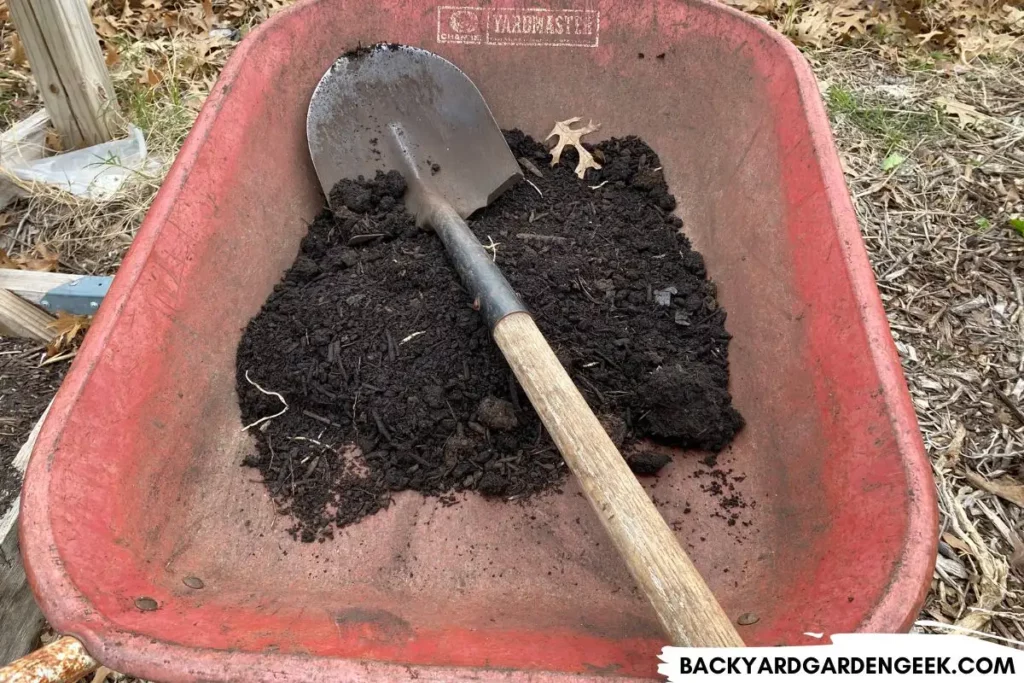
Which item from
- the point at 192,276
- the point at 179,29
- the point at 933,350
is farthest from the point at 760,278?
the point at 179,29

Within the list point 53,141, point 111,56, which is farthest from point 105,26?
point 53,141

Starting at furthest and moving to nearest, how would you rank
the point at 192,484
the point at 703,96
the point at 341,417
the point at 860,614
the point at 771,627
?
the point at 703,96, the point at 341,417, the point at 192,484, the point at 771,627, the point at 860,614

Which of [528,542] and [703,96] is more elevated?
→ [703,96]

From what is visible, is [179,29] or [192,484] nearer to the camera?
[192,484]

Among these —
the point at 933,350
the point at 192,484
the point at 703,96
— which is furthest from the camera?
the point at 933,350

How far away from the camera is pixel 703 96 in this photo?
73.7 inches

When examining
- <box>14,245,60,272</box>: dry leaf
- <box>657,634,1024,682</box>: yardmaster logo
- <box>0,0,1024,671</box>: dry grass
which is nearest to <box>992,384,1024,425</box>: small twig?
<box>0,0,1024,671</box>: dry grass

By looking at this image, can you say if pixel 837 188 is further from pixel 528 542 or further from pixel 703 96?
pixel 528 542

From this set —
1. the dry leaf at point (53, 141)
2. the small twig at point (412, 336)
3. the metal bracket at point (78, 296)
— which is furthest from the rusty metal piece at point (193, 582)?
the dry leaf at point (53, 141)

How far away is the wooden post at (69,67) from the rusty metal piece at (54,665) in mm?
2335

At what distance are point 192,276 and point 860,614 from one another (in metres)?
1.30

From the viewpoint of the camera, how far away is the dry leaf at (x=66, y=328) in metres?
2.00

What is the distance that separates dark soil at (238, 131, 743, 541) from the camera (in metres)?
1.37

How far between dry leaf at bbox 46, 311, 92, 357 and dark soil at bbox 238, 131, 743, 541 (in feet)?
2.71
